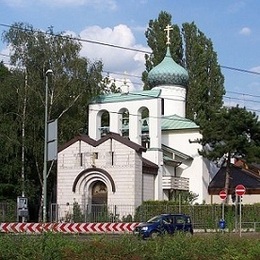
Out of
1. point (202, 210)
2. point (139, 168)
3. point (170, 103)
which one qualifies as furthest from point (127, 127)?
point (202, 210)

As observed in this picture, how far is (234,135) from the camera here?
162 feet

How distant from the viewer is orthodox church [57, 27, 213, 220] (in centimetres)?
5033

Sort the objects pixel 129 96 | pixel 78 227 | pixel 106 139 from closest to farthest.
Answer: pixel 78 227 → pixel 106 139 → pixel 129 96

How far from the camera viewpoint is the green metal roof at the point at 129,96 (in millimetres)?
54750

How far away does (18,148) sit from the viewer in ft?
174

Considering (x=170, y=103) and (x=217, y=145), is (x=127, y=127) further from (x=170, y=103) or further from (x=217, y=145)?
(x=217, y=145)

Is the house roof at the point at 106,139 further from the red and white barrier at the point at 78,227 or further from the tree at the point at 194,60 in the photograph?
the tree at the point at 194,60

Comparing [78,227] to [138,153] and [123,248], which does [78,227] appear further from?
[123,248]

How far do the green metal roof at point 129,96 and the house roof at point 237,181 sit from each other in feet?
30.5

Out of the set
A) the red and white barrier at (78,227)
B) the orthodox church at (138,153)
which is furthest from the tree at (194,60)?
the red and white barrier at (78,227)

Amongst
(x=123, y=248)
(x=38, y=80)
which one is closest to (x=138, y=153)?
(x=38, y=80)

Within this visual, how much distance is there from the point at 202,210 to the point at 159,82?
17.1 m

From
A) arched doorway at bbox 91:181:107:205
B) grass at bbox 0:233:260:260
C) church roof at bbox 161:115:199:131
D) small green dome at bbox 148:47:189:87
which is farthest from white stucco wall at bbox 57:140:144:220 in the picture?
grass at bbox 0:233:260:260

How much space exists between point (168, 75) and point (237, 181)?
1149cm
